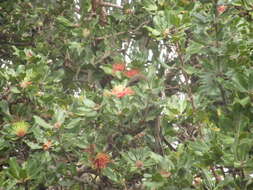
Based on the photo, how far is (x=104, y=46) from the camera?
12.2ft

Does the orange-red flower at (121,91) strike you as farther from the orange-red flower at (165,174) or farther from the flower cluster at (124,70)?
the orange-red flower at (165,174)

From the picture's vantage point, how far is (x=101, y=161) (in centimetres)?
289

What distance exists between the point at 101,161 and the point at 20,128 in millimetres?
566

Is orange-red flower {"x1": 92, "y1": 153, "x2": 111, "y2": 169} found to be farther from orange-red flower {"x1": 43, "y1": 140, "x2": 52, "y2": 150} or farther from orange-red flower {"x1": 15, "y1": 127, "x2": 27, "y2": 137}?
orange-red flower {"x1": 15, "y1": 127, "x2": 27, "y2": 137}

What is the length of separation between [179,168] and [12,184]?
0.98 metres

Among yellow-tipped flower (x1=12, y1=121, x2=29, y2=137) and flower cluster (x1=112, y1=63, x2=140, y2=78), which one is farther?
flower cluster (x1=112, y1=63, x2=140, y2=78)

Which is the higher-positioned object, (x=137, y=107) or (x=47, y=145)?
(x=137, y=107)

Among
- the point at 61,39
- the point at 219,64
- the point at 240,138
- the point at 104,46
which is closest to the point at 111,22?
the point at 104,46

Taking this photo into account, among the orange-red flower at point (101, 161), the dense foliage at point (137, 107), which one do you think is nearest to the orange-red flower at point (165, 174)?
the dense foliage at point (137, 107)

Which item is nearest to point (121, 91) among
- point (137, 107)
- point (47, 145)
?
point (137, 107)

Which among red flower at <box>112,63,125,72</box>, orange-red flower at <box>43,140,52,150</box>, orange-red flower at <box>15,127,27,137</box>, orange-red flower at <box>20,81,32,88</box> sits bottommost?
orange-red flower at <box>43,140,52,150</box>

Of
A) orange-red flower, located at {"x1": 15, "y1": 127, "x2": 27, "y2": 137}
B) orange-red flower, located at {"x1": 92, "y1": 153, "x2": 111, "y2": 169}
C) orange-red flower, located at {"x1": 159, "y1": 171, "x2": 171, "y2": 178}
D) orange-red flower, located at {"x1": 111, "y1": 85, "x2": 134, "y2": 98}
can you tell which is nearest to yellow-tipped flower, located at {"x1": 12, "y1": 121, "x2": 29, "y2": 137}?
orange-red flower, located at {"x1": 15, "y1": 127, "x2": 27, "y2": 137}

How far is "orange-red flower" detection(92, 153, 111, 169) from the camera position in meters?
2.87

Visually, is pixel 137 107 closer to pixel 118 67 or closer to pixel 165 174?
pixel 165 174
